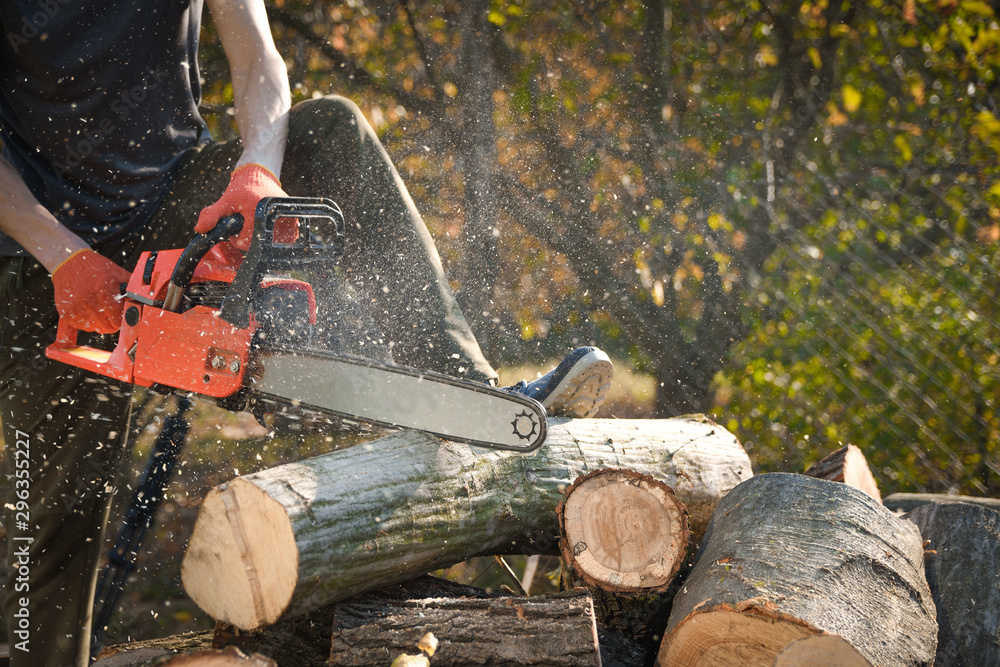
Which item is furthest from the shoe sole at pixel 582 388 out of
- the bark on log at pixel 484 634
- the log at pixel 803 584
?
the bark on log at pixel 484 634

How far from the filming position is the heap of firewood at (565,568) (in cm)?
125

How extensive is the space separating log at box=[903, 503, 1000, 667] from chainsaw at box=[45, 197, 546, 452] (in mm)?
1309

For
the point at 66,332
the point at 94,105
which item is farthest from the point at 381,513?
the point at 94,105

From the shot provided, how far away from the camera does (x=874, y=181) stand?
3555mm

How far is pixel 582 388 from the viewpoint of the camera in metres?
1.91

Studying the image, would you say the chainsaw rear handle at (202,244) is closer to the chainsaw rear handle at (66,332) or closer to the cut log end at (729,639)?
the chainsaw rear handle at (66,332)

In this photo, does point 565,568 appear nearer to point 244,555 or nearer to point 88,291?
point 244,555

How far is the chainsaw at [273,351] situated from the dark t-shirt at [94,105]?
19.9 inches

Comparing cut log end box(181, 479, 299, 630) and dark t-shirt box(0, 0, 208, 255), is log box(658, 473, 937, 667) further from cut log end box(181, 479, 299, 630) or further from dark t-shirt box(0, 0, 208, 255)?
dark t-shirt box(0, 0, 208, 255)

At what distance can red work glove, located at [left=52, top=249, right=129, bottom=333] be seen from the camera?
1653 millimetres

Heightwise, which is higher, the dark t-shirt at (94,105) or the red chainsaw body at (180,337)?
the dark t-shirt at (94,105)

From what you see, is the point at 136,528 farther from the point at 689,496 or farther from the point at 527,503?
the point at 689,496

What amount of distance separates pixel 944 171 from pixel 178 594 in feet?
14.2

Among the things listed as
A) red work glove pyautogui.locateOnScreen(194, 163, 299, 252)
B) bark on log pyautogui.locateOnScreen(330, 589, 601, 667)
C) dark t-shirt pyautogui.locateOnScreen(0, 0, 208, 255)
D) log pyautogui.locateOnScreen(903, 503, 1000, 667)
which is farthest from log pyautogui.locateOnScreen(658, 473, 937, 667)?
dark t-shirt pyautogui.locateOnScreen(0, 0, 208, 255)
